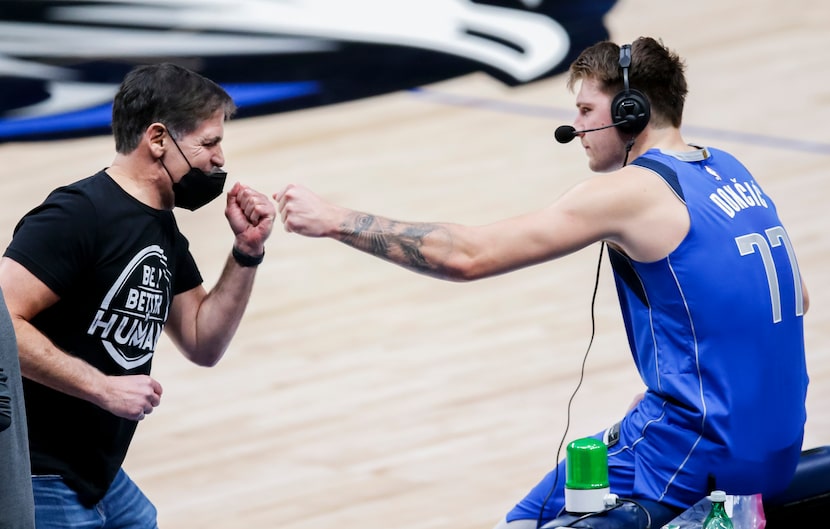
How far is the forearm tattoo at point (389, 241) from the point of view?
290 cm

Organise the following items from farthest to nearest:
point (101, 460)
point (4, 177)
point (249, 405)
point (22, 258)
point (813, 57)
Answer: point (813, 57) < point (4, 177) < point (249, 405) < point (101, 460) < point (22, 258)

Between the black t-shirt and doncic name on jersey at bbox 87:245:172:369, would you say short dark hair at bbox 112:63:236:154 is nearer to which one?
the black t-shirt

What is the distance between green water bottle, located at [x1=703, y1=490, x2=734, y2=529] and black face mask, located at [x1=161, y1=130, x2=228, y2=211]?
1.34m

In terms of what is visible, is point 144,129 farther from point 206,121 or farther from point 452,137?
point 452,137

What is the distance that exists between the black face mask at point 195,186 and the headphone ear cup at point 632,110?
933 millimetres

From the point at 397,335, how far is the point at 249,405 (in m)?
Result: 0.83

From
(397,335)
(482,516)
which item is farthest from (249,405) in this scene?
(482,516)

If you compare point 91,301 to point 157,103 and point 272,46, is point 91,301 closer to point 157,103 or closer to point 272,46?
point 157,103

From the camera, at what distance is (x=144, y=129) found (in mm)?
3055

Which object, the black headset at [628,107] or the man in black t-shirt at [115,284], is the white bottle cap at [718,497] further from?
the man in black t-shirt at [115,284]

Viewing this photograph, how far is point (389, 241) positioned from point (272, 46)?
590cm

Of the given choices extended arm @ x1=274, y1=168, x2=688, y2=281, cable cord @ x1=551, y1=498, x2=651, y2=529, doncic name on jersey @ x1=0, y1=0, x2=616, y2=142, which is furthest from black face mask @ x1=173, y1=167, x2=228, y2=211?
doncic name on jersey @ x1=0, y1=0, x2=616, y2=142

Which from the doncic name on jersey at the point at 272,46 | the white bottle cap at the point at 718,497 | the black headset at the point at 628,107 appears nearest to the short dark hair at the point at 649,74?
the black headset at the point at 628,107

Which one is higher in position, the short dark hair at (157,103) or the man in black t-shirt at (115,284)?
the short dark hair at (157,103)
